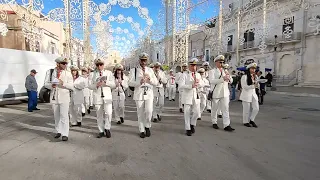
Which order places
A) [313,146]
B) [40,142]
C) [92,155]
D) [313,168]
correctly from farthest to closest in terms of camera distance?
[40,142] → [313,146] → [92,155] → [313,168]

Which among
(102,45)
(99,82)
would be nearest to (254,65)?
(99,82)

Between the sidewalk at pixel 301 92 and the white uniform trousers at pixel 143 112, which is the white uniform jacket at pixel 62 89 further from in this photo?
the sidewalk at pixel 301 92

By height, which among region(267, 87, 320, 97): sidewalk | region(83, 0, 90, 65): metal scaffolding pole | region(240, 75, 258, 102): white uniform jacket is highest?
region(83, 0, 90, 65): metal scaffolding pole

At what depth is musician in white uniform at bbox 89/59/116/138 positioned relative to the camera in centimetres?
565

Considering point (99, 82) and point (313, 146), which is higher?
point (99, 82)

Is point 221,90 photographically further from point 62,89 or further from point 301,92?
point 301,92

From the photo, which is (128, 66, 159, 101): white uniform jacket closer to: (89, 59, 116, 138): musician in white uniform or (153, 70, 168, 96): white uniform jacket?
(89, 59, 116, 138): musician in white uniform

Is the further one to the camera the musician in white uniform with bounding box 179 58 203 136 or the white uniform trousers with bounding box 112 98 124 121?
the white uniform trousers with bounding box 112 98 124 121

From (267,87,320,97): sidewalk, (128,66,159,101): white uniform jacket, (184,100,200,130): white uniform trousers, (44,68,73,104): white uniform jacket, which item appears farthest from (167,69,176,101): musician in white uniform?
(267,87,320,97): sidewalk

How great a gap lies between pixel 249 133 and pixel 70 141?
447 centimetres

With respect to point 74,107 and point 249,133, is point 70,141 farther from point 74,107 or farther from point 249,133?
point 249,133

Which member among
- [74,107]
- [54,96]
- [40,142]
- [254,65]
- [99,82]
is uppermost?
[254,65]

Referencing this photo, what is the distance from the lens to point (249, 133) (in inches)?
234

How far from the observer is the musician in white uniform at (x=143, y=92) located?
5.67 m
